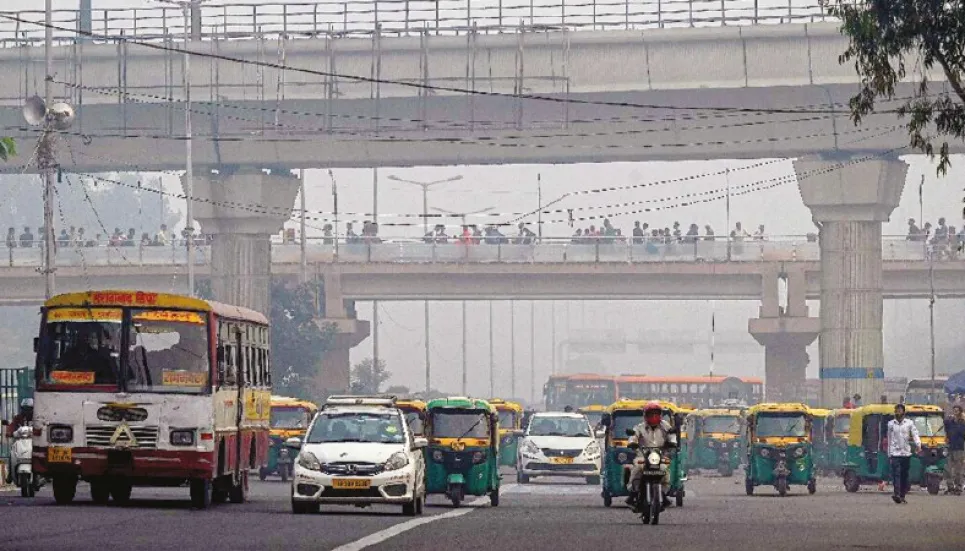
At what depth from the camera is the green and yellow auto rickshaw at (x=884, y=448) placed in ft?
166

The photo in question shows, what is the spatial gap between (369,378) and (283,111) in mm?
87019

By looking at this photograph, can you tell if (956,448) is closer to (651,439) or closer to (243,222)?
(651,439)

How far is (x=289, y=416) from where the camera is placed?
182ft

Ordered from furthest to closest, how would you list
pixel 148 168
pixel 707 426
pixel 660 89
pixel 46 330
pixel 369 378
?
1. pixel 369 378
2. pixel 148 168
3. pixel 660 89
4. pixel 707 426
5. pixel 46 330

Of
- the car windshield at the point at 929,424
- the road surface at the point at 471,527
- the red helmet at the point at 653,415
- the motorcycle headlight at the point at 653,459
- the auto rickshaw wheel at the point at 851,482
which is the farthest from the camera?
the auto rickshaw wheel at the point at 851,482

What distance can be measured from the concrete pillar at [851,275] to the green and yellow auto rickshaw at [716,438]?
9623 millimetres

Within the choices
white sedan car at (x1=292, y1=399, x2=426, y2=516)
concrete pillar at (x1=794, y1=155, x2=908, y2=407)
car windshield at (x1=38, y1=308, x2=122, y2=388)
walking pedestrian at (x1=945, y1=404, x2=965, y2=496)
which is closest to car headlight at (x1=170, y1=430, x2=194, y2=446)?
car windshield at (x1=38, y1=308, x2=122, y2=388)

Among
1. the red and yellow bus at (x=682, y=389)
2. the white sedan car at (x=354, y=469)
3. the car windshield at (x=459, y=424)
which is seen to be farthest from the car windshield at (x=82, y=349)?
the red and yellow bus at (x=682, y=389)

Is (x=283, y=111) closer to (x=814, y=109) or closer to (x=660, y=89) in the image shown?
(x=660, y=89)

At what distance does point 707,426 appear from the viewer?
68.7m

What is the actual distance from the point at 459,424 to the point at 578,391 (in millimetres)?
73589

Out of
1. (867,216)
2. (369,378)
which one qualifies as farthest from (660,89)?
(369,378)

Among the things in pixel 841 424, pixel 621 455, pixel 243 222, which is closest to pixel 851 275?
pixel 841 424

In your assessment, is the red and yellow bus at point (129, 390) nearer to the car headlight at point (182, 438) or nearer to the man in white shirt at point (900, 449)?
the car headlight at point (182, 438)
